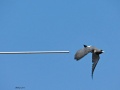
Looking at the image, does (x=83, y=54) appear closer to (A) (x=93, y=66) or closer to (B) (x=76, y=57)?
(B) (x=76, y=57)

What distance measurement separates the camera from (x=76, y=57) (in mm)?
1257

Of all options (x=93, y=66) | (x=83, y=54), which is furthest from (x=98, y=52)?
(x=93, y=66)

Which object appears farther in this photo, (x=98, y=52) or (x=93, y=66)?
(x=93, y=66)

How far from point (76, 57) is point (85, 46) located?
0.17 meters

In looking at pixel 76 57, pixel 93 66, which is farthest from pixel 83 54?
pixel 93 66

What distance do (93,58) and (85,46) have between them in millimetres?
91

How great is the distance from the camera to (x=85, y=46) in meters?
1.40

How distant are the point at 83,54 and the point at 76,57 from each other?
0.05 m

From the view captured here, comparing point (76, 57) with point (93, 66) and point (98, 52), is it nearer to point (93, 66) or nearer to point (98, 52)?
point (98, 52)

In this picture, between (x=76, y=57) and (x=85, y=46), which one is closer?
(x=76, y=57)

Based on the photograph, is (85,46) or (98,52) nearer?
(98,52)

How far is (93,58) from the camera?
141 centimetres

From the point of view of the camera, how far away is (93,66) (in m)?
1.47

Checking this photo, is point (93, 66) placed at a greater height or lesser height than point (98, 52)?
lesser
